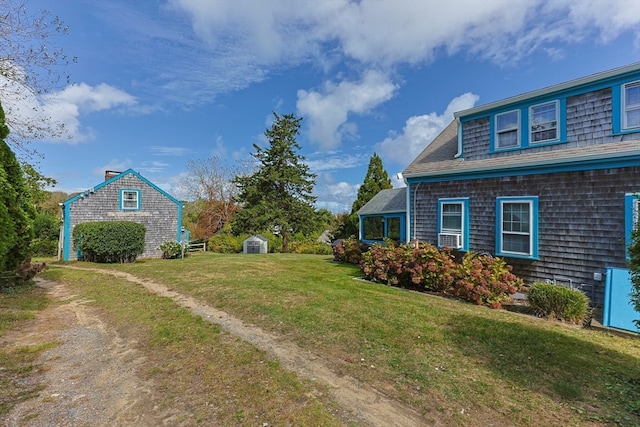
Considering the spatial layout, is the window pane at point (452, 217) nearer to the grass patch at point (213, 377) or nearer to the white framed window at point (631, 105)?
the white framed window at point (631, 105)

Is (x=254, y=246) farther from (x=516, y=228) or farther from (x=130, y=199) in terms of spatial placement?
(x=516, y=228)

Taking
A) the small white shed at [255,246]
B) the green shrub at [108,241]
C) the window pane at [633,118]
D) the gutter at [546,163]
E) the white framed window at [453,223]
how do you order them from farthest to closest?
1. the small white shed at [255,246]
2. the green shrub at [108,241]
3. the white framed window at [453,223]
4. the window pane at [633,118]
5. the gutter at [546,163]

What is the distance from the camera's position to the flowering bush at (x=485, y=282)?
7.46 metres

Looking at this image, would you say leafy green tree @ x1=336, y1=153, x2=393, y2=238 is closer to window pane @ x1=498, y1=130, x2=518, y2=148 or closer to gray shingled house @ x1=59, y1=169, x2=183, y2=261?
gray shingled house @ x1=59, y1=169, x2=183, y2=261

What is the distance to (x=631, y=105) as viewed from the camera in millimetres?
7801

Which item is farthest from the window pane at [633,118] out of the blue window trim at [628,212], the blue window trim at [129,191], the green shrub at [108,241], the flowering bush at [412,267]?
the blue window trim at [129,191]

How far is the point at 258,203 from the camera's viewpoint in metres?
A: 26.8

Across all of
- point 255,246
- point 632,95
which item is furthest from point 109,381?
point 255,246

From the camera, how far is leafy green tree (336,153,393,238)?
2538cm

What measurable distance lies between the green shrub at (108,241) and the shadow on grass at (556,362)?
16414 mm

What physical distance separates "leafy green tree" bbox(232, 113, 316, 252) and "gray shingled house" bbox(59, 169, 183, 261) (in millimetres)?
7144

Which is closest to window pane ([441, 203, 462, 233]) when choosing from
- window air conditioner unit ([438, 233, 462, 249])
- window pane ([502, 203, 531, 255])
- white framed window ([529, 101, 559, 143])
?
window air conditioner unit ([438, 233, 462, 249])

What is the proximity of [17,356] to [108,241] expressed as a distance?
41.8 feet

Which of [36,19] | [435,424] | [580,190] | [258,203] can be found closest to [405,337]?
[435,424]
